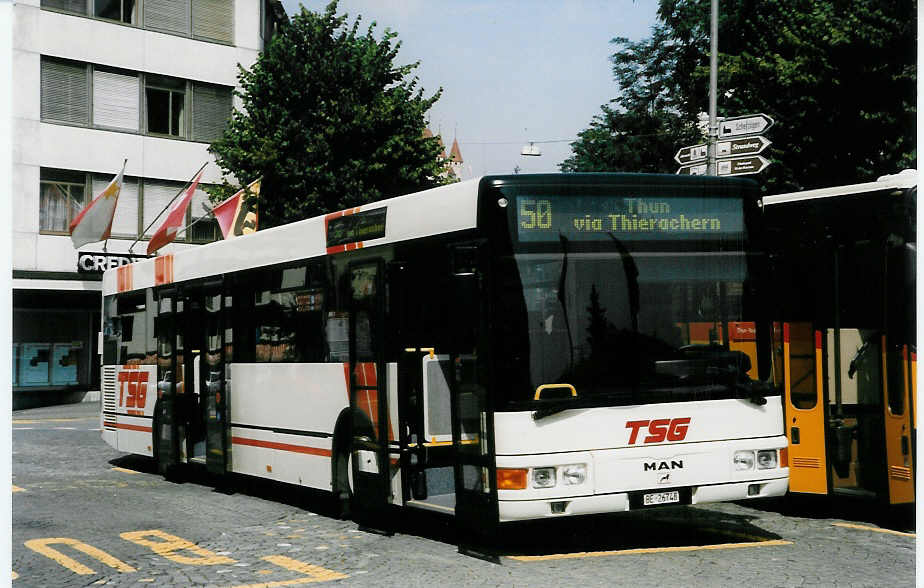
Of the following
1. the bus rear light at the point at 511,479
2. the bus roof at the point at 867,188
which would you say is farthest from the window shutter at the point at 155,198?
the bus rear light at the point at 511,479

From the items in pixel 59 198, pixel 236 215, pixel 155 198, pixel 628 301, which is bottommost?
pixel 628 301

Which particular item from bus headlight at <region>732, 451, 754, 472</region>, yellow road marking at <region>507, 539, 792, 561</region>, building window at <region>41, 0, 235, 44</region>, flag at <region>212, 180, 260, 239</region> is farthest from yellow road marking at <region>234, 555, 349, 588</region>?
building window at <region>41, 0, 235, 44</region>

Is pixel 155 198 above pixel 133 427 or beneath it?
above

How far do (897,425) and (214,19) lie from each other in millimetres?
30785

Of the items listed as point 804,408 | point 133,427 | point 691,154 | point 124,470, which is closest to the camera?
point 804,408

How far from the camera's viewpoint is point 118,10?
3481cm

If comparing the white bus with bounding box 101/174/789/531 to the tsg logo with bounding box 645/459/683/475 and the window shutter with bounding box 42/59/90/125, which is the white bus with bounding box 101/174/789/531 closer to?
the tsg logo with bounding box 645/459/683/475

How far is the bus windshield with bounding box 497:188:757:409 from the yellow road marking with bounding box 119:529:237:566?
2.60m

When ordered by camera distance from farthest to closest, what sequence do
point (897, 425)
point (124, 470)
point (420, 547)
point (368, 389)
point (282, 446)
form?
point (124, 470) → point (282, 446) → point (368, 389) → point (897, 425) → point (420, 547)

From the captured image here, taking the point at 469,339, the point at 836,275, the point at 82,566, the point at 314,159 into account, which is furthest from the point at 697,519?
the point at 314,159

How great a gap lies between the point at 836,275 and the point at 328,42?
71.8 feet

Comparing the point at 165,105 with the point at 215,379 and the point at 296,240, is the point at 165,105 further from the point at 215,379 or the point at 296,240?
the point at 296,240

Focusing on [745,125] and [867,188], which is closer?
[867,188]

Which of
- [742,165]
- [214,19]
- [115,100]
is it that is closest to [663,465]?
[742,165]
